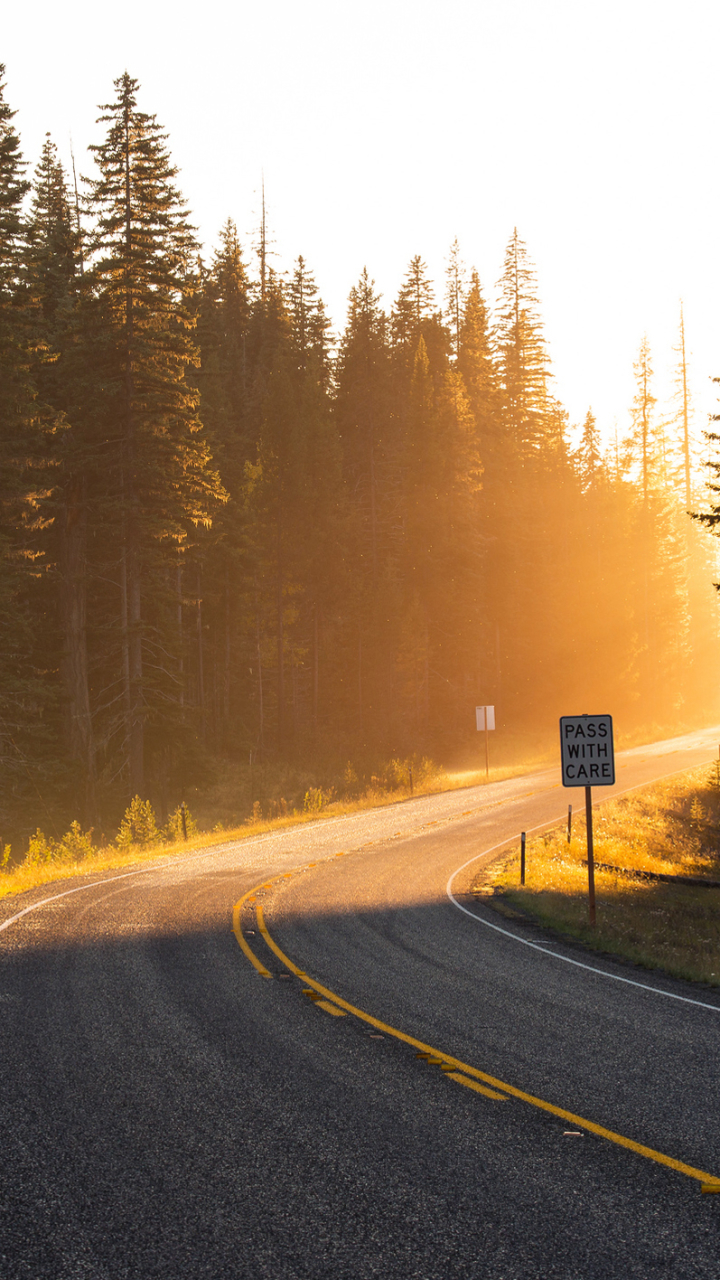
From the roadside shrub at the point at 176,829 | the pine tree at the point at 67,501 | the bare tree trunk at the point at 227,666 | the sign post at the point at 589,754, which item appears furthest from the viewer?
the bare tree trunk at the point at 227,666

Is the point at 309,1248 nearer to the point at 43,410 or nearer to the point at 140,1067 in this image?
the point at 140,1067

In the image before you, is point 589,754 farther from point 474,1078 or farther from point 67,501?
point 67,501

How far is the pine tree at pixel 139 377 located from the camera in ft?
105

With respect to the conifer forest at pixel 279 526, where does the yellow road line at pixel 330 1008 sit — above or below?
below

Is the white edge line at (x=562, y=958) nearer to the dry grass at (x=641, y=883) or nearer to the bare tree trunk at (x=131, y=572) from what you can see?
the dry grass at (x=641, y=883)

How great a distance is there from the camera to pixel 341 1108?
290 inches

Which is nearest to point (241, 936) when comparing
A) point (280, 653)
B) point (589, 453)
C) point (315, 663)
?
point (280, 653)

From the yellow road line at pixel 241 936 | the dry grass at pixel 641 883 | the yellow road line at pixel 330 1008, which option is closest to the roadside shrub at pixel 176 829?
the dry grass at pixel 641 883

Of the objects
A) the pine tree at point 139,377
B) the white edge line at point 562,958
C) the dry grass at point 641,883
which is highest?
the pine tree at point 139,377

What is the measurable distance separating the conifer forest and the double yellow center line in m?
19.5

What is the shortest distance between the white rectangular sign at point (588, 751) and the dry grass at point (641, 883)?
8.34 feet

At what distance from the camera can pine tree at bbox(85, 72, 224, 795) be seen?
3197 cm

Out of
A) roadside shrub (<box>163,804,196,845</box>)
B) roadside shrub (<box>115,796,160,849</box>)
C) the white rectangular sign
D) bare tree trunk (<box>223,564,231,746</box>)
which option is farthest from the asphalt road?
bare tree trunk (<box>223,564,231,746</box>)

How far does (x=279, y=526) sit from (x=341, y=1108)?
4463 centimetres
